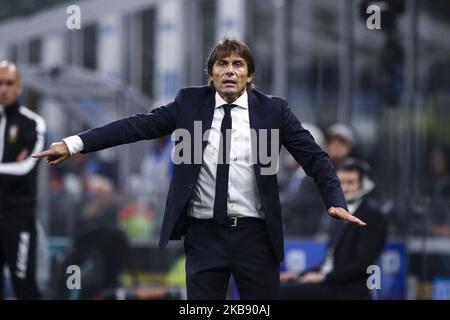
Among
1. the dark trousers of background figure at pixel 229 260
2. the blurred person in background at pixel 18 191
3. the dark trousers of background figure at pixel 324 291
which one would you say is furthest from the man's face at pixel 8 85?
the dark trousers of background figure at pixel 229 260

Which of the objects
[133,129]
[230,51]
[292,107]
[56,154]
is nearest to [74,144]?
[56,154]

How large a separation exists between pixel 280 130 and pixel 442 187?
6105 mm

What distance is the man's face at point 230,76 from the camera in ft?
24.1

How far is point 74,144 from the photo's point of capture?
710 centimetres

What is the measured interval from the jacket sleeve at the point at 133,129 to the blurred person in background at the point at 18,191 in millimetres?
3262

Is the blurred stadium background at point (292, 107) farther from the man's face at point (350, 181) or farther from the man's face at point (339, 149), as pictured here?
the man's face at point (350, 181)

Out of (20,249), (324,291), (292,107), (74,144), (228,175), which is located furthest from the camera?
(292,107)

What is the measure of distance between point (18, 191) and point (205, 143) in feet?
11.7

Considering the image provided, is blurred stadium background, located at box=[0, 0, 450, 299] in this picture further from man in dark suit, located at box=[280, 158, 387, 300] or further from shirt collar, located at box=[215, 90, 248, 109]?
shirt collar, located at box=[215, 90, 248, 109]

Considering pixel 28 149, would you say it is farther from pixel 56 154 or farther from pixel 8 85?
pixel 56 154

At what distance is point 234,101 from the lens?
292 inches

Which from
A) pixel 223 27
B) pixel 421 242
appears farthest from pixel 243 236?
pixel 223 27

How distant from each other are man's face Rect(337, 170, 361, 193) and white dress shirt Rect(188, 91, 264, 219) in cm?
345

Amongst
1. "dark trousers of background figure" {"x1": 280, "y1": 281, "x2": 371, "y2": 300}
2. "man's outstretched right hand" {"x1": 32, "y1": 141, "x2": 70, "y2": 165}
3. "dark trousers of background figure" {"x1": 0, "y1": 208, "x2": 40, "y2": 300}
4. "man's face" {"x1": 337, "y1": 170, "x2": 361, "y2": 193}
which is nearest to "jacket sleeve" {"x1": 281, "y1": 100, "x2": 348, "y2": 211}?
"man's outstretched right hand" {"x1": 32, "y1": 141, "x2": 70, "y2": 165}
